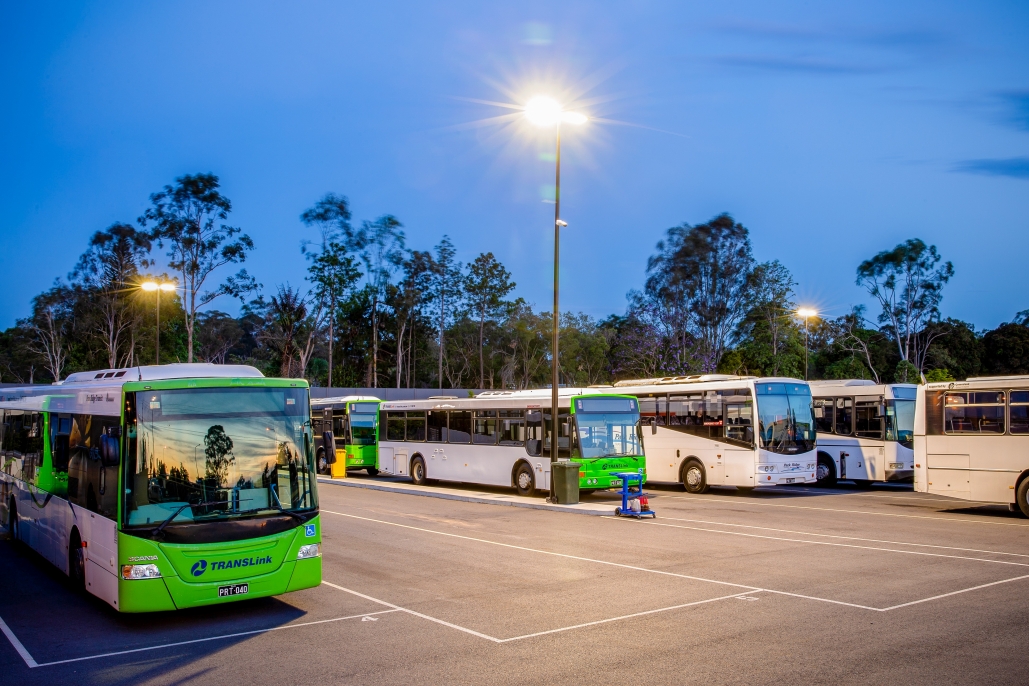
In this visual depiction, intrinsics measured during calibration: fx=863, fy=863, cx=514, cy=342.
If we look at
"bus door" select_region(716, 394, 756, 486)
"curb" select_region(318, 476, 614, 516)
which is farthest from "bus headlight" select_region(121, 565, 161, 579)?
"bus door" select_region(716, 394, 756, 486)

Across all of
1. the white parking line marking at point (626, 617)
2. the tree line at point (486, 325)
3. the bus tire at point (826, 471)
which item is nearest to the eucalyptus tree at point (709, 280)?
the tree line at point (486, 325)

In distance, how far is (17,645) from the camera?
8422 millimetres

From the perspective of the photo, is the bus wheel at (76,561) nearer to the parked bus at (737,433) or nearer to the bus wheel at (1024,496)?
the parked bus at (737,433)

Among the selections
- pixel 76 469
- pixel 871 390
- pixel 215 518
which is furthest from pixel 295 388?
pixel 871 390

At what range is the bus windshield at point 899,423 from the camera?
25.2 meters

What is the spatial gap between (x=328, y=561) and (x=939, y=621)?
8322 mm

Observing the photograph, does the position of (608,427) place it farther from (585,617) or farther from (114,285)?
(114,285)

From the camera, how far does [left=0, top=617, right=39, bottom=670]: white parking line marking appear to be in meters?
7.78

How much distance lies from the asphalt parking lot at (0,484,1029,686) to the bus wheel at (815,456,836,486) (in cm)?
→ 1053

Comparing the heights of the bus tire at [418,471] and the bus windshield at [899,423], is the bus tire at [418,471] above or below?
below

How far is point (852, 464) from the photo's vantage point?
2612cm

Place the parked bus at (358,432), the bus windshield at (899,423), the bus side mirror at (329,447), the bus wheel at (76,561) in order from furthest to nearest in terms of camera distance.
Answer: the parked bus at (358,432) < the bus windshield at (899,423) < the bus side mirror at (329,447) < the bus wheel at (76,561)

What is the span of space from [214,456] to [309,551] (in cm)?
149

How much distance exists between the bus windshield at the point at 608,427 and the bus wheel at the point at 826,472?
7503 mm
